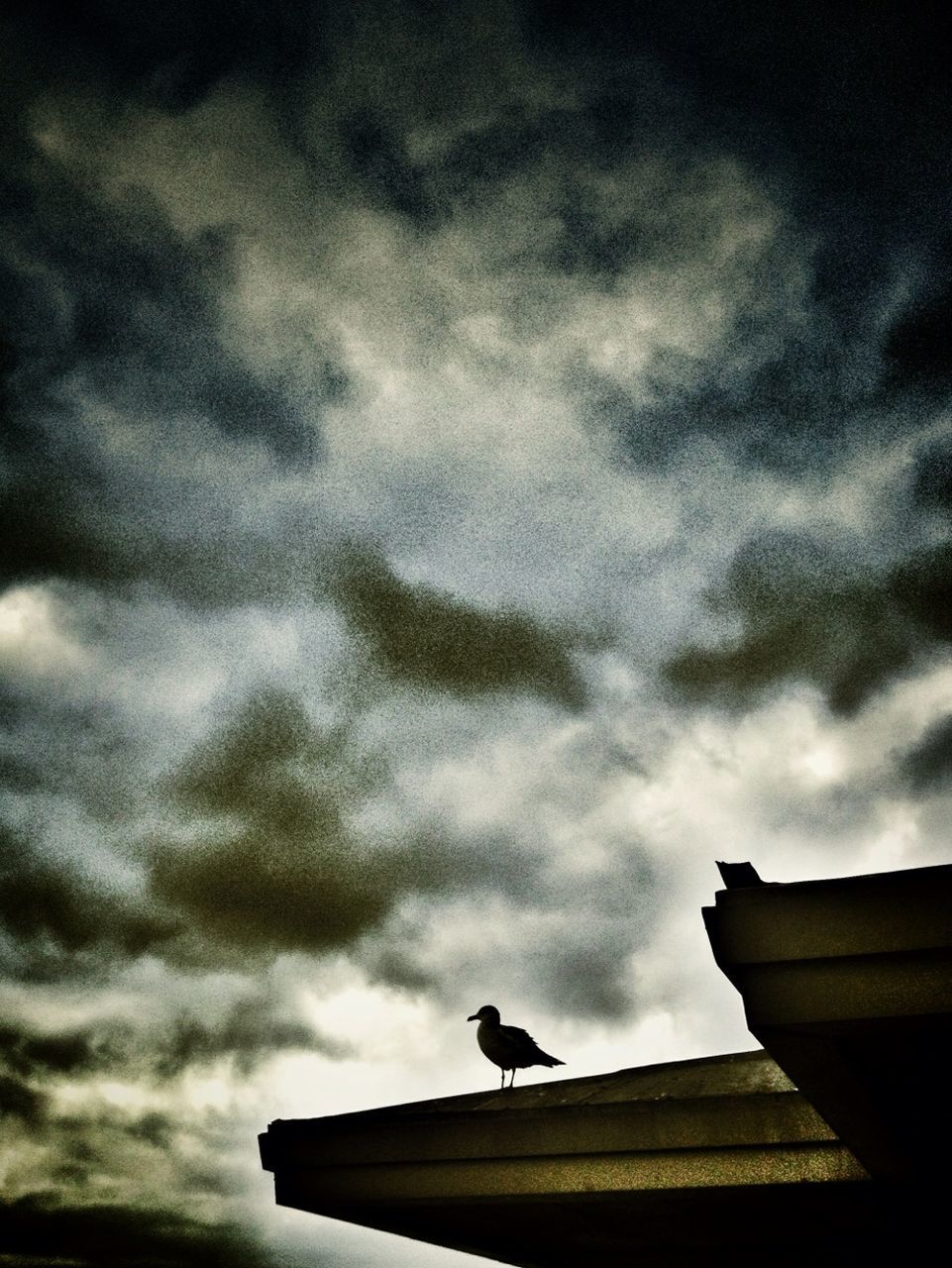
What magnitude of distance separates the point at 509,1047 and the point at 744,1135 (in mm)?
4044

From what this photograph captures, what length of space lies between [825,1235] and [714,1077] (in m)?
1.10

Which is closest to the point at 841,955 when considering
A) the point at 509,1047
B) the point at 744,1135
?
the point at 744,1135

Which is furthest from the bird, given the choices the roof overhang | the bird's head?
the roof overhang

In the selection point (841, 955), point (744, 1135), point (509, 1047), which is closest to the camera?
point (841, 955)

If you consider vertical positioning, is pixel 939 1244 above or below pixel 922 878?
below

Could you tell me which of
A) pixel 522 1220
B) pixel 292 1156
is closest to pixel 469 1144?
pixel 522 1220

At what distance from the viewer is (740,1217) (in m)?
4.27

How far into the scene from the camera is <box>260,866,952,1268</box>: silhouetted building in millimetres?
2150

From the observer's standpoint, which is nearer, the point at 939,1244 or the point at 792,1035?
the point at 792,1035

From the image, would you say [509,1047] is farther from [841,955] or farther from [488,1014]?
[841,955]

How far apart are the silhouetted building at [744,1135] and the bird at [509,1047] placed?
1.61 metres

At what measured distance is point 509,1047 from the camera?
24.2 feet

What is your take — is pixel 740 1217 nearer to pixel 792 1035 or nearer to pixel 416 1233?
pixel 416 1233

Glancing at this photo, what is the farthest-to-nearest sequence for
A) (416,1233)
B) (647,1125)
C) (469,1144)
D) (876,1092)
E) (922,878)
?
(416,1233) < (469,1144) < (647,1125) < (876,1092) < (922,878)
